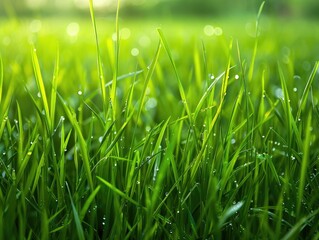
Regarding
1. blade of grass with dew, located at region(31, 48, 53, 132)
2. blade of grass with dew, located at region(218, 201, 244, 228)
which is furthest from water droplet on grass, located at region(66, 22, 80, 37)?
blade of grass with dew, located at region(218, 201, 244, 228)

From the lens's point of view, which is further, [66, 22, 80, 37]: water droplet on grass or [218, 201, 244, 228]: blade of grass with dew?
[66, 22, 80, 37]: water droplet on grass

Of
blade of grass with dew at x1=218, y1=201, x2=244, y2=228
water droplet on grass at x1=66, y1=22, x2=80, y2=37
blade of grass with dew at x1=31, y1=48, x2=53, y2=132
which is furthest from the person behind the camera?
water droplet on grass at x1=66, y1=22, x2=80, y2=37

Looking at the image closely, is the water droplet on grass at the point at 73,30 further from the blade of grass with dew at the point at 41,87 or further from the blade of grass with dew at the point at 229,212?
the blade of grass with dew at the point at 229,212

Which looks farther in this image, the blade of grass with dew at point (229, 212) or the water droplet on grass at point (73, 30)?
the water droplet on grass at point (73, 30)

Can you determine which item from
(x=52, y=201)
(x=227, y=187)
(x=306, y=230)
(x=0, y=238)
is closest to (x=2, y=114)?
(x=52, y=201)

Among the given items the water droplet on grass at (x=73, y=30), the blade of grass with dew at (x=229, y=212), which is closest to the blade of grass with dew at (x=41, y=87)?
the blade of grass with dew at (x=229, y=212)

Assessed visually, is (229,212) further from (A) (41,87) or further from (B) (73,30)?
(B) (73,30)

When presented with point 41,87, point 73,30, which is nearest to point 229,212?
point 41,87

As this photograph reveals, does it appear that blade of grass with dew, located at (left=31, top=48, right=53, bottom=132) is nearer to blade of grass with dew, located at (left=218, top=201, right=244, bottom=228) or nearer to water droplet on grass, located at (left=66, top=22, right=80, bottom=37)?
blade of grass with dew, located at (left=218, top=201, right=244, bottom=228)

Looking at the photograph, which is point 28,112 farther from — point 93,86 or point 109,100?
point 109,100

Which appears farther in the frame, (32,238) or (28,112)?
(28,112)

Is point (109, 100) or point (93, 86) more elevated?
point (109, 100)
